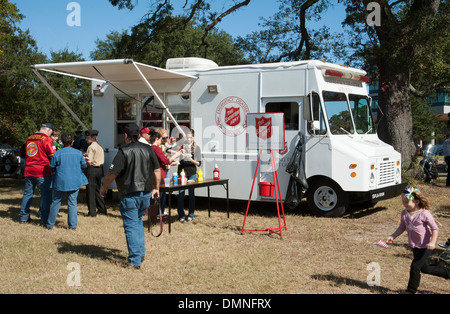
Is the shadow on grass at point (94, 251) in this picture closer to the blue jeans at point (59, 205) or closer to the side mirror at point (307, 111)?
the blue jeans at point (59, 205)

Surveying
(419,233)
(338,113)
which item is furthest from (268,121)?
(419,233)

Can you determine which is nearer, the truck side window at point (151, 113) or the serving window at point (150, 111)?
the serving window at point (150, 111)

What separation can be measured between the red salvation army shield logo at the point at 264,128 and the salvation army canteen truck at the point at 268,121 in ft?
0.14

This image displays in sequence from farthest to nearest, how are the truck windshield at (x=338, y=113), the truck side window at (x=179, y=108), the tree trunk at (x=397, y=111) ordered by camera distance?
the tree trunk at (x=397, y=111)
the truck side window at (x=179, y=108)
the truck windshield at (x=338, y=113)

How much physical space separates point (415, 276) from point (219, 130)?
19.2 feet

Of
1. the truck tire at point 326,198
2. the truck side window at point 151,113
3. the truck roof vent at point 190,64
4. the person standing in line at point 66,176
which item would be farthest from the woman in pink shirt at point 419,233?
the truck side window at point 151,113

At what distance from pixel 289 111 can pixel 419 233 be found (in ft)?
16.2

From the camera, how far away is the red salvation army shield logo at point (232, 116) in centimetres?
984

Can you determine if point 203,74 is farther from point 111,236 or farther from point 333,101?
point 111,236

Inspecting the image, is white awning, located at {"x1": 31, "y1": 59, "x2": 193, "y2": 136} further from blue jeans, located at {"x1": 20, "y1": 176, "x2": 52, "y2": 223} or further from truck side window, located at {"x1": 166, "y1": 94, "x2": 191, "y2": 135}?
blue jeans, located at {"x1": 20, "y1": 176, "x2": 52, "y2": 223}

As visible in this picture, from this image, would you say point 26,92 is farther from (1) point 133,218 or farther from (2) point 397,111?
(1) point 133,218

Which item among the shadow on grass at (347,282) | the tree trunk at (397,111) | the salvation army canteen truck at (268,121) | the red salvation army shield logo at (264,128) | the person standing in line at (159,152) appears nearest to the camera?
the shadow on grass at (347,282)

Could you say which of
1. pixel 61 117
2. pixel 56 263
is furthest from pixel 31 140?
pixel 61 117

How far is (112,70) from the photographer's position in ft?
31.8
